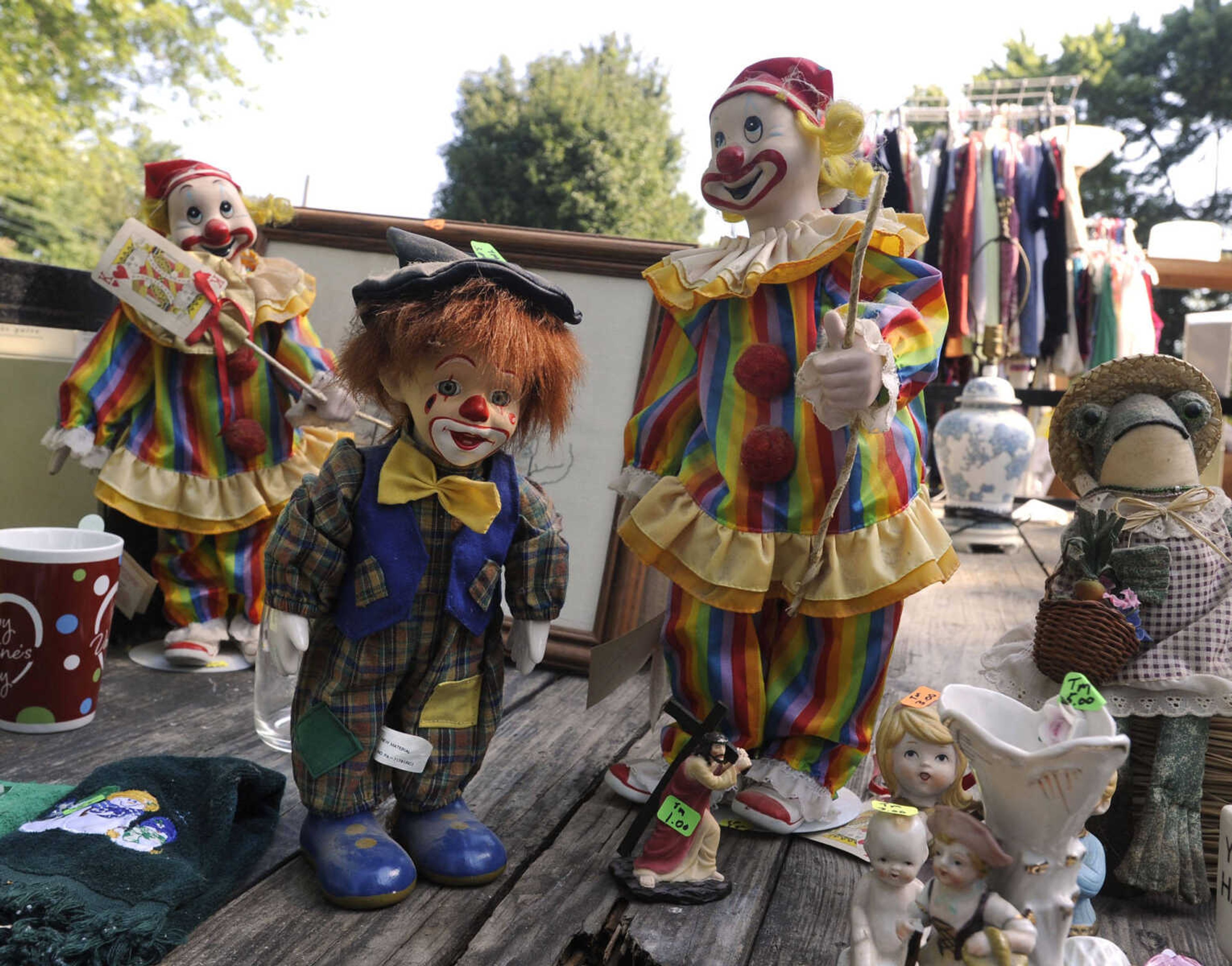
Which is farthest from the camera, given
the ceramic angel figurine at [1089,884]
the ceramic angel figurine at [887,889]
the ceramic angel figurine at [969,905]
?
the ceramic angel figurine at [1089,884]

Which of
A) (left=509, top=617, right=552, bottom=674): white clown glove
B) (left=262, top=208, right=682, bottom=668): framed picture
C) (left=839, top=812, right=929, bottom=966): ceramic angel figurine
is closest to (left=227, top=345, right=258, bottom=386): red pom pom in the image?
(left=262, top=208, right=682, bottom=668): framed picture

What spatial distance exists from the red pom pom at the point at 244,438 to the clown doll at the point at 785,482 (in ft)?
3.49

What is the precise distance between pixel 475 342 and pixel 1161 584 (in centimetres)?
106

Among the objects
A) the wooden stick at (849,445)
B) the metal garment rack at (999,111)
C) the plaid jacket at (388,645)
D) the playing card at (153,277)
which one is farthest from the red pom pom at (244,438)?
the metal garment rack at (999,111)

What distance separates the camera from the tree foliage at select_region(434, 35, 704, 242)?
1588 cm

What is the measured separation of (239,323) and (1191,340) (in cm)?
404

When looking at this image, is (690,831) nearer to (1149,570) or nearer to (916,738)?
(916,738)

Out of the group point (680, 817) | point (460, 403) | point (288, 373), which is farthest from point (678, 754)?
point (288, 373)

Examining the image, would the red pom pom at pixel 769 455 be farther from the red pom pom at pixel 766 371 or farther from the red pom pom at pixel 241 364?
the red pom pom at pixel 241 364

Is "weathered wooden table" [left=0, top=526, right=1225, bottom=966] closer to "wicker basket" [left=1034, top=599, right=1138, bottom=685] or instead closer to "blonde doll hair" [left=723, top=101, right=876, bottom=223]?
"wicker basket" [left=1034, top=599, right=1138, bottom=685]

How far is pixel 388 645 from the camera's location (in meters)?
1.59

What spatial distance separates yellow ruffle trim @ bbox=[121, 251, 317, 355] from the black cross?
56.0 inches

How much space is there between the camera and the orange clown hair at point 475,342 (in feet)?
4.98

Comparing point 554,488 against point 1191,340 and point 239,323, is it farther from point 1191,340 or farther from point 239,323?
point 1191,340
